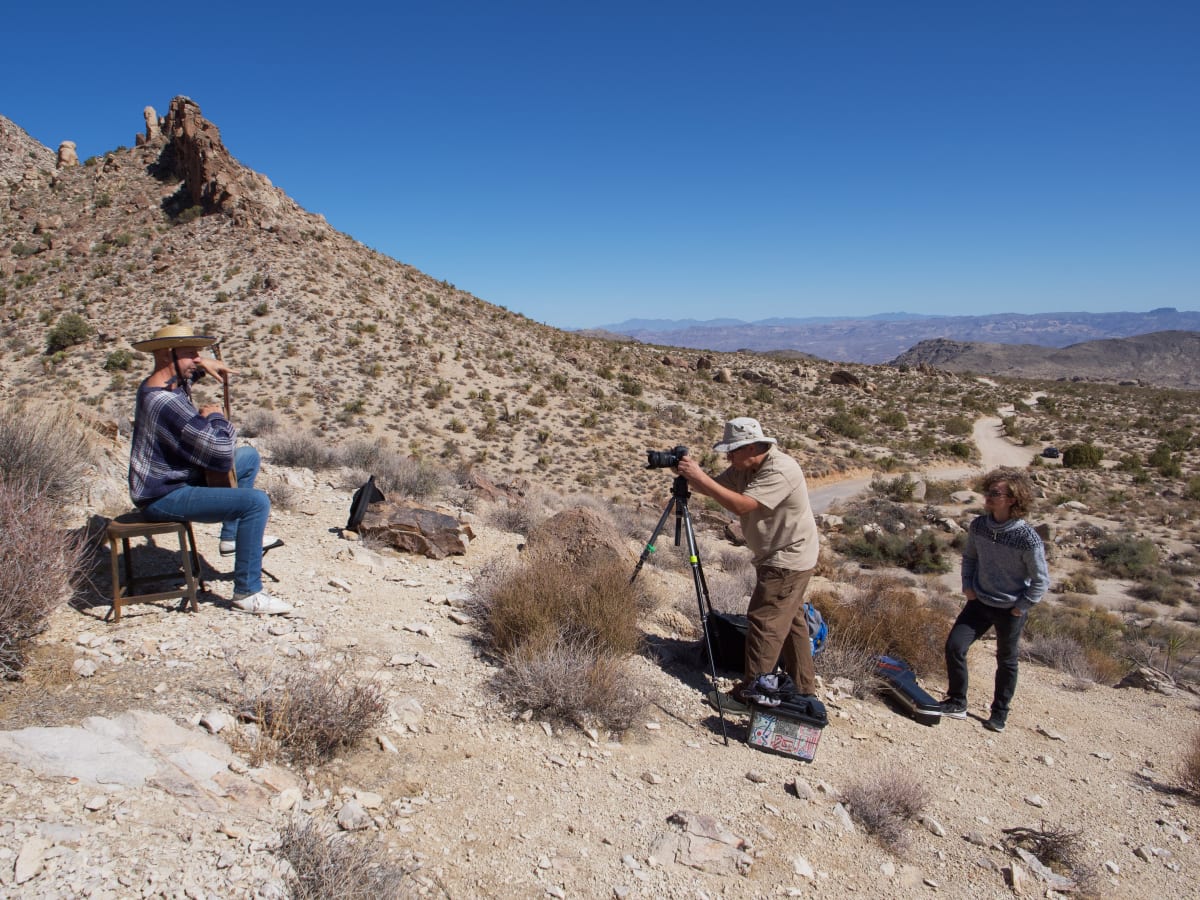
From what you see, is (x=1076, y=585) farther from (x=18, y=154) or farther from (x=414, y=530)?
(x=18, y=154)

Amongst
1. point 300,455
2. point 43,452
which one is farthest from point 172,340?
point 300,455

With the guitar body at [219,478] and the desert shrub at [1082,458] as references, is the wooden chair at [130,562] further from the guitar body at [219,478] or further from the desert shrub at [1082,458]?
the desert shrub at [1082,458]

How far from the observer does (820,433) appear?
31.6 meters

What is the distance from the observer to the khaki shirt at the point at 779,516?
3.85m

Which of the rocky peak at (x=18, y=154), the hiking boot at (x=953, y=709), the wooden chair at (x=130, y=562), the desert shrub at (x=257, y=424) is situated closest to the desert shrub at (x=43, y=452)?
the wooden chair at (x=130, y=562)

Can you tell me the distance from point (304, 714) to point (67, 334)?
26144 millimetres

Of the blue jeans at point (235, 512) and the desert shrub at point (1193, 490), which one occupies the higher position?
the blue jeans at point (235, 512)

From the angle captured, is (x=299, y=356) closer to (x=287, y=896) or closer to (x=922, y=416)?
(x=287, y=896)

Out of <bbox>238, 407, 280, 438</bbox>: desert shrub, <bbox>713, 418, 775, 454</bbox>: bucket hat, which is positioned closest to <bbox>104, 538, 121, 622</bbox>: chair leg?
<bbox>713, 418, 775, 454</bbox>: bucket hat

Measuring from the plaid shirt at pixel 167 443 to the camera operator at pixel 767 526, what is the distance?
110 inches

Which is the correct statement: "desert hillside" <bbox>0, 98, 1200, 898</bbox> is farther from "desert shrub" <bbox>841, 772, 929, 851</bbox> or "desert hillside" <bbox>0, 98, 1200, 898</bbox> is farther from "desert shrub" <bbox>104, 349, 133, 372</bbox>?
"desert shrub" <bbox>104, 349, 133, 372</bbox>

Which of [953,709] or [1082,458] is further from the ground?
[953,709]

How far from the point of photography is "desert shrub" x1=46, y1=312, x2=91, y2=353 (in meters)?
22.3

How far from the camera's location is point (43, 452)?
196 inches
